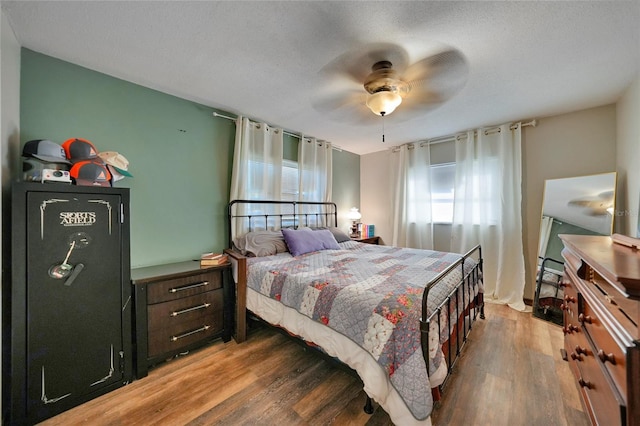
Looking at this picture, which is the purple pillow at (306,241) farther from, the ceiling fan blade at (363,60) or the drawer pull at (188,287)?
the ceiling fan blade at (363,60)

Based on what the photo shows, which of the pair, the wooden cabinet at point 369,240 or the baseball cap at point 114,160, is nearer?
the baseball cap at point 114,160

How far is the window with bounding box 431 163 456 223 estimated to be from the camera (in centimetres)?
387

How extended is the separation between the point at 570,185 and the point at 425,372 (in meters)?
3.14

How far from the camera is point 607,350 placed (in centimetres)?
102

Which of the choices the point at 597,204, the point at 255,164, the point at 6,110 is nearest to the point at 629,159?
Result: the point at 597,204

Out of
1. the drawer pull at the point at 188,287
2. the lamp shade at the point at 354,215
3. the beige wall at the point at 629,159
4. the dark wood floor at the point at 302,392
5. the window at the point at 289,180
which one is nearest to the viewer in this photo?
the dark wood floor at the point at 302,392

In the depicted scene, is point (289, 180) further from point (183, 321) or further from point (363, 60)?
point (183, 321)

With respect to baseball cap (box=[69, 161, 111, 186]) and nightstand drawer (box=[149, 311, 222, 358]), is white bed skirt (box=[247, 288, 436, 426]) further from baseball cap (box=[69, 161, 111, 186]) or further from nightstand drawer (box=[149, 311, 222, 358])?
baseball cap (box=[69, 161, 111, 186])

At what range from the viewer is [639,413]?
0.77 metres

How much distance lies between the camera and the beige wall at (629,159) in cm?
211

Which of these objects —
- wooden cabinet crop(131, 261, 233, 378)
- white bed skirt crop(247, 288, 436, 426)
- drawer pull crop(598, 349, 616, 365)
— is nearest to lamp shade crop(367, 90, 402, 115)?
white bed skirt crop(247, 288, 436, 426)

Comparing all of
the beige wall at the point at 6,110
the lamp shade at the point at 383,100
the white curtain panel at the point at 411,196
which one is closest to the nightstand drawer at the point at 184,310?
the beige wall at the point at 6,110

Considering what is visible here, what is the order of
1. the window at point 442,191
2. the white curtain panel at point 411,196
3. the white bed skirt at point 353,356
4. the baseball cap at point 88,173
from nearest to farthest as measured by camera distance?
the white bed skirt at point 353,356, the baseball cap at point 88,173, the window at point 442,191, the white curtain panel at point 411,196

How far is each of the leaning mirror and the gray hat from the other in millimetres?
4755
